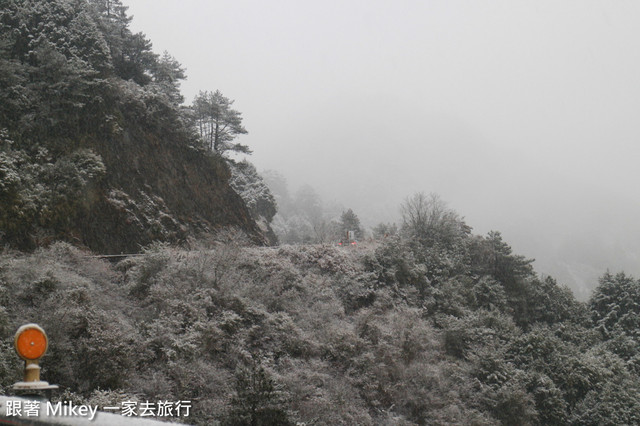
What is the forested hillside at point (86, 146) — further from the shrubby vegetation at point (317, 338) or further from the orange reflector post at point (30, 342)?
the orange reflector post at point (30, 342)

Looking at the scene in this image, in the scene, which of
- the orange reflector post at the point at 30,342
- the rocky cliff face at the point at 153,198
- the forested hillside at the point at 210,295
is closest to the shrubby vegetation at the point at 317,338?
the forested hillside at the point at 210,295

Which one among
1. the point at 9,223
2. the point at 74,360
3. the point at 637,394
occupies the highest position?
the point at 9,223

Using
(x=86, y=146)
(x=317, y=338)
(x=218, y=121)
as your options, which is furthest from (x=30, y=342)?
(x=218, y=121)

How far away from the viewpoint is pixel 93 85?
866 inches

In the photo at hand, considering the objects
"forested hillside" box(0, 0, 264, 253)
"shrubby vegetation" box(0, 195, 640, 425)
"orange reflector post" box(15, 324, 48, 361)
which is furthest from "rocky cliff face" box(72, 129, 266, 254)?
"orange reflector post" box(15, 324, 48, 361)

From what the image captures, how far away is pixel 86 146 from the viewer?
20734mm

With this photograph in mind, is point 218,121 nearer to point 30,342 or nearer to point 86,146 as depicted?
point 86,146

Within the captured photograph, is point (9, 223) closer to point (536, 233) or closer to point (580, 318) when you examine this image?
point (580, 318)

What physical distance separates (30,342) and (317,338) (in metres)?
14.4

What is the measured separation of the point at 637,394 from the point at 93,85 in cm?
2953

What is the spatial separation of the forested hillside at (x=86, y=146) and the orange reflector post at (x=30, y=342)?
14.2m

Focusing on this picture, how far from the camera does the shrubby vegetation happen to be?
1205cm

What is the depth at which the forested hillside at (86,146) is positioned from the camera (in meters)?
17.5

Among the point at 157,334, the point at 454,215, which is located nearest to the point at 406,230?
the point at 454,215
